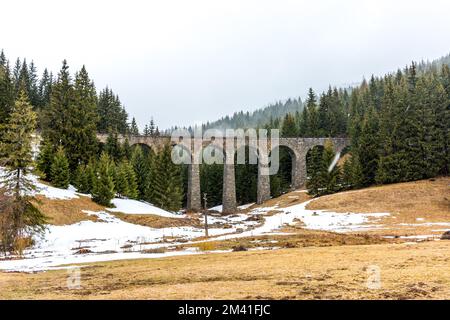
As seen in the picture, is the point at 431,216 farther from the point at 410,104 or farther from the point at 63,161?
the point at 63,161

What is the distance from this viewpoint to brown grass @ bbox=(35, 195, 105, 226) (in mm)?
43688

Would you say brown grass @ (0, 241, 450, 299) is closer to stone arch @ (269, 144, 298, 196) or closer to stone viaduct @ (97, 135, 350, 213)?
stone viaduct @ (97, 135, 350, 213)

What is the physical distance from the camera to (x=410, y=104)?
67688 millimetres

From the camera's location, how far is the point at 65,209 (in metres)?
46.0

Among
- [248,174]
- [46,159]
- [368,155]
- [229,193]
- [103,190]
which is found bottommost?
[229,193]

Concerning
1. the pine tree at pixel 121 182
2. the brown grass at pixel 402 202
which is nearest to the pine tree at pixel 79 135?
the pine tree at pixel 121 182

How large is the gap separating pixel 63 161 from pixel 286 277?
45.9 meters

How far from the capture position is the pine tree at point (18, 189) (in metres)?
30.5

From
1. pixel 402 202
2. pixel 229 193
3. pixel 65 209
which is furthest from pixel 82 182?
pixel 402 202

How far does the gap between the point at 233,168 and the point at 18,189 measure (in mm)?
49756

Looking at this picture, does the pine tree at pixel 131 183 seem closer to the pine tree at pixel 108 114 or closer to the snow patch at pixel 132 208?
the snow patch at pixel 132 208

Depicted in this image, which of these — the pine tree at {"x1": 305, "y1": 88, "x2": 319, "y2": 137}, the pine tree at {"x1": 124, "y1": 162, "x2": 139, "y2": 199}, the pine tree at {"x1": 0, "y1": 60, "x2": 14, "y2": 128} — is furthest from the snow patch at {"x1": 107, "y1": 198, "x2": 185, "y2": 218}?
the pine tree at {"x1": 305, "y1": 88, "x2": 319, "y2": 137}

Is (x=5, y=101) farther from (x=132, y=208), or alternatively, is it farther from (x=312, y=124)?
(x=312, y=124)

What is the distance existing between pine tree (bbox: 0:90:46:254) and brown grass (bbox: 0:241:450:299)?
11313 mm
